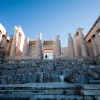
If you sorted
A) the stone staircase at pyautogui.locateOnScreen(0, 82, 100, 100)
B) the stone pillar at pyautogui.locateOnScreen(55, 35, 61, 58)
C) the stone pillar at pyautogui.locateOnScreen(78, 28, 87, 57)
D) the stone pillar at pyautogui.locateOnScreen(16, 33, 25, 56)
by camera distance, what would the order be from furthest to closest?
the stone pillar at pyautogui.locateOnScreen(16, 33, 25, 56) → the stone pillar at pyautogui.locateOnScreen(55, 35, 61, 58) → the stone pillar at pyautogui.locateOnScreen(78, 28, 87, 57) → the stone staircase at pyautogui.locateOnScreen(0, 82, 100, 100)

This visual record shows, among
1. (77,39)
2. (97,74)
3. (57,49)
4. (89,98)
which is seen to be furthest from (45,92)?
(77,39)

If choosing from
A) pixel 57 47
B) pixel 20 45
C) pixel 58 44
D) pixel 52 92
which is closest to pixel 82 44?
pixel 58 44

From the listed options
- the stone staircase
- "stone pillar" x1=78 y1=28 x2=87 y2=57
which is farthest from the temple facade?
the stone staircase

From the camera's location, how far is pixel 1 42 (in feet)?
72.5

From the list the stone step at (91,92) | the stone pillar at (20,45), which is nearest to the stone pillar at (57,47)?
the stone pillar at (20,45)

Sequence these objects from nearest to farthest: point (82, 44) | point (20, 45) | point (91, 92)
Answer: point (91, 92)
point (82, 44)
point (20, 45)

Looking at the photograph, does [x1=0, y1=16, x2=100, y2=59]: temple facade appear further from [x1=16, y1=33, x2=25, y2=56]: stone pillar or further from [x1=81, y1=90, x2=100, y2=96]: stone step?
[x1=81, y1=90, x2=100, y2=96]: stone step

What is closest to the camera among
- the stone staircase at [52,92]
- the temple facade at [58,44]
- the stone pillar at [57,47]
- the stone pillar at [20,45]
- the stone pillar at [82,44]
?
the stone staircase at [52,92]

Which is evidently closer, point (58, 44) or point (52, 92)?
point (52, 92)

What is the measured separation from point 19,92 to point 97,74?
537cm

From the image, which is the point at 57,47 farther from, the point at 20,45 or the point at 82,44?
the point at 20,45

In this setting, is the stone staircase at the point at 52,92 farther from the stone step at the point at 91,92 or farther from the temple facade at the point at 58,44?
the temple facade at the point at 58,44

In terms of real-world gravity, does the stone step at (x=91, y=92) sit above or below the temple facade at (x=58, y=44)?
below

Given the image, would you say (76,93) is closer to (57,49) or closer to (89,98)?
(89,98)
